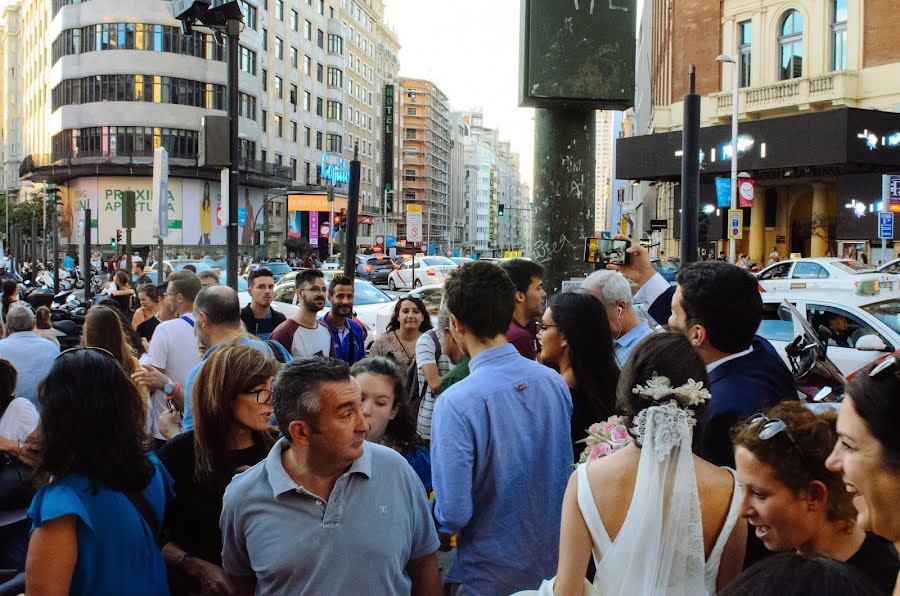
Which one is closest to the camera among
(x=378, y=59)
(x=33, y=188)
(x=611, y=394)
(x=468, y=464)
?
(x=468, y=464)

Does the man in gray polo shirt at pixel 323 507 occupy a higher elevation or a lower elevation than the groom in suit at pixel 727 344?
lower

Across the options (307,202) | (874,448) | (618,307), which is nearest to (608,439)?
(874,448)

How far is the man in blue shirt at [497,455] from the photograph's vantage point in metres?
3.31

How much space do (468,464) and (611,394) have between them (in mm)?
1058

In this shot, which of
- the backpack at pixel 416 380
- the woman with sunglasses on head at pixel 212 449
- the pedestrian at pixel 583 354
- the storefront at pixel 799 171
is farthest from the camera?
the storefront at pixel 799 171

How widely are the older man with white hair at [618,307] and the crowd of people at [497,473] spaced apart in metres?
0.99

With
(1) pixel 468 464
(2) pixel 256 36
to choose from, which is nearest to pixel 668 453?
(1) pixel 468 464

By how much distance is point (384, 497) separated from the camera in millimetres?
2885

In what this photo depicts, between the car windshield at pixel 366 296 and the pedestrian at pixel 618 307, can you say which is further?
the car windshield at pixel 366 296

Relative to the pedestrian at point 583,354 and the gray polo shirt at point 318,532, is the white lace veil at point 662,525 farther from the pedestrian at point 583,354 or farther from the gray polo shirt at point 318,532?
the pedestrian at point 583,354

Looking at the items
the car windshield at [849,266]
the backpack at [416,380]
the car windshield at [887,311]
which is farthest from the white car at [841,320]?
the car windshield at [849,266]

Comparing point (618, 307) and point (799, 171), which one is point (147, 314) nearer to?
point (618, 307)

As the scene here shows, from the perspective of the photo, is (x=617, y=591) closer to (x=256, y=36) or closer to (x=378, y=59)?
(x=256, y=36)

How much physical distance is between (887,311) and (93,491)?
30.4 feet
